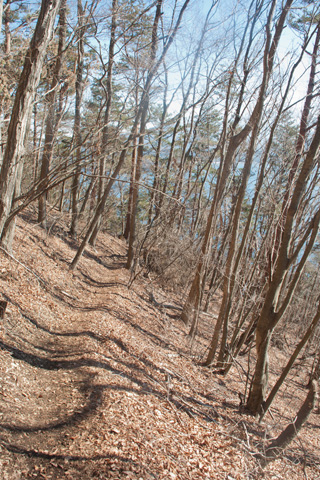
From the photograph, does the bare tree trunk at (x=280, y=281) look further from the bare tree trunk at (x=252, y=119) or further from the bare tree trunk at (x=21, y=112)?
the bare tree trunk at (x=21, y=112)

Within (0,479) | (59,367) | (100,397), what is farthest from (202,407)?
(0,479)

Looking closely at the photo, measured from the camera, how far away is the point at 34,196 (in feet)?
16.5

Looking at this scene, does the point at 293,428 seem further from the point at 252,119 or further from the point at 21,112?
the point at 21,112

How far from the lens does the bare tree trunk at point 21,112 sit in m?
4.95

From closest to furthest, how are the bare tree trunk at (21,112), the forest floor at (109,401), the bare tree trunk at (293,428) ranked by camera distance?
the forest floor at (109,401), the bare tree trunk at (293,428), the bare tree trunk at (21,112)

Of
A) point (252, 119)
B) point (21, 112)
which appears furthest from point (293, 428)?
point (21, 112)

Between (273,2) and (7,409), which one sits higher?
(273,2)

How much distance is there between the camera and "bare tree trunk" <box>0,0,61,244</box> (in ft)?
16.3

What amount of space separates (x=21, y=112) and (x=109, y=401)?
433 cm

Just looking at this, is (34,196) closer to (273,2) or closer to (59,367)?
(59,367)

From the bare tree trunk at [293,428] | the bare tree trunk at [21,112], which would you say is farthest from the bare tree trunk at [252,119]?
the bare tree trunk at [21,112]

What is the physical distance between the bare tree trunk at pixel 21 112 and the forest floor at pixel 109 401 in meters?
1.19

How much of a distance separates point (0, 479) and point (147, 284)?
10.3 meters

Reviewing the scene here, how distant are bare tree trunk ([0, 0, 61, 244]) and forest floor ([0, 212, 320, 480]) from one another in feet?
3.90
